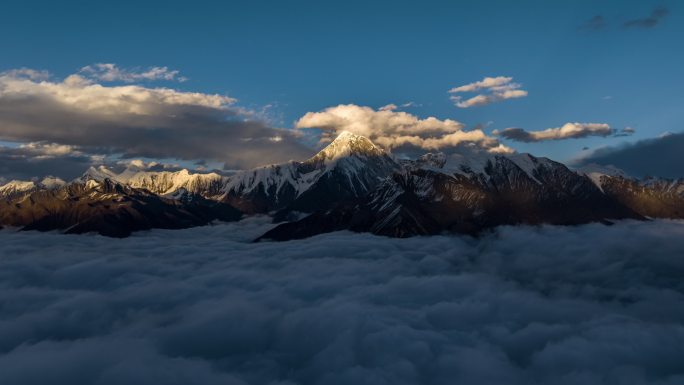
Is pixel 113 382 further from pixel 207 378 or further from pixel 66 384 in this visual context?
pixel 207 378

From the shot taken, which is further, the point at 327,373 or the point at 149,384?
the point at 327,373

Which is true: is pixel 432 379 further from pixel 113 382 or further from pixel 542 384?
pixel 113 382

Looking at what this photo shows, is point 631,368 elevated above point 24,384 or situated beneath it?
situated beneath

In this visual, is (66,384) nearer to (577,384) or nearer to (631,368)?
(577,384)

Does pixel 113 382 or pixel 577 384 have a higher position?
pixel 113 382

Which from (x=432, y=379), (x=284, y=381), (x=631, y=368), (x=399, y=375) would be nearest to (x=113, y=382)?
(x=284, y=381)

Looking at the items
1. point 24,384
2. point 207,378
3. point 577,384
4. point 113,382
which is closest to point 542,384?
point 577,384

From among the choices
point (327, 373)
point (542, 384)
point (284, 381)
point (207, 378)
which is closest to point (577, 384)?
point (542, 384)

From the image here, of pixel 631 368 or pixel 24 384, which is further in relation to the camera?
pixel 631 368
